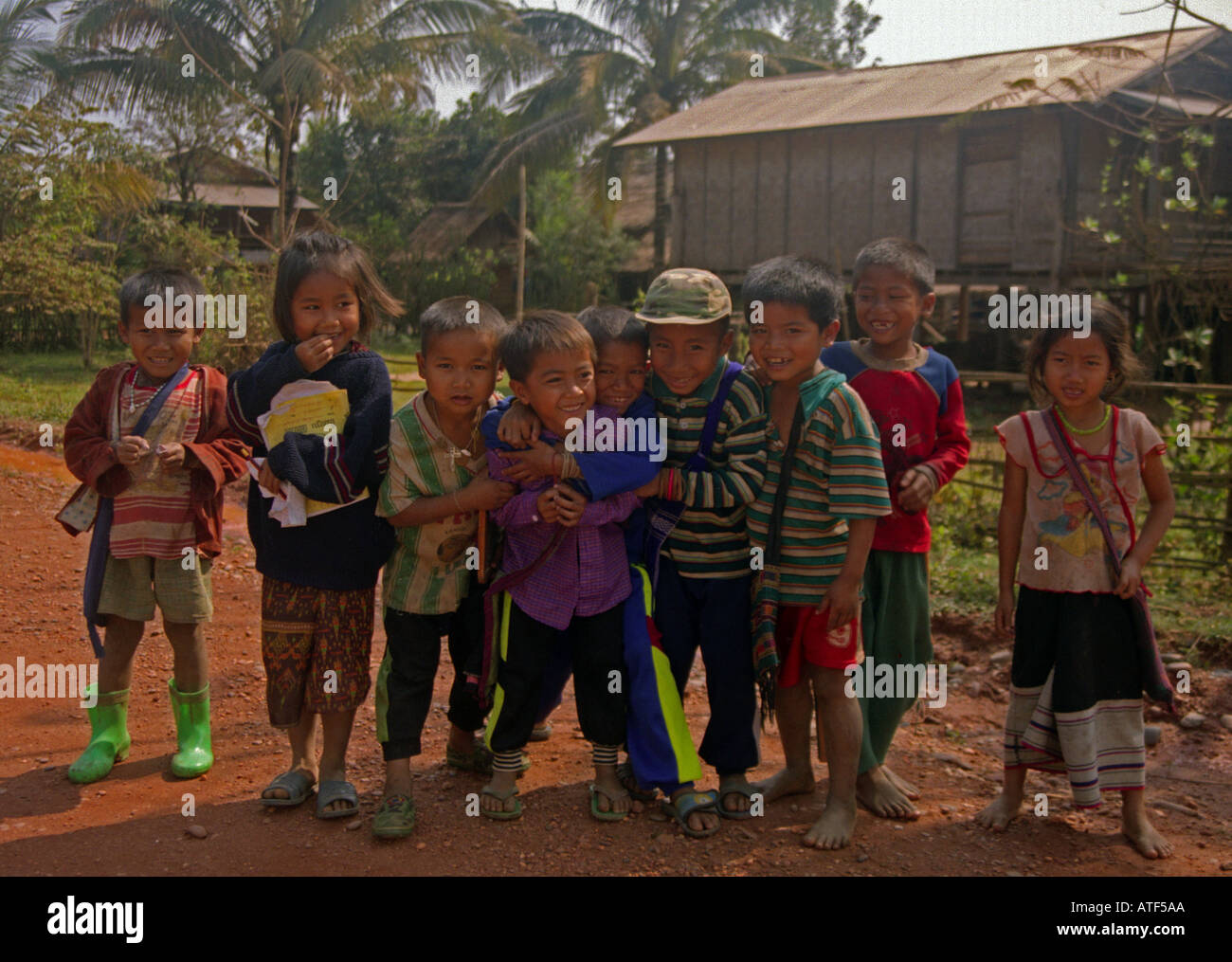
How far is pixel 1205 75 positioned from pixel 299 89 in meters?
13.1

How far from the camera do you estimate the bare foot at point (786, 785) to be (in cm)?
332

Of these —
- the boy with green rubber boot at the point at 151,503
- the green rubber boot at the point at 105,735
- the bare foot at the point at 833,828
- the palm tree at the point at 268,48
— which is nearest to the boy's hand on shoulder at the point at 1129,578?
the bare foot at the point at 833,828

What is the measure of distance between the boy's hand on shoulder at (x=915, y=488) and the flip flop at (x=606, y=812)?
1188mm

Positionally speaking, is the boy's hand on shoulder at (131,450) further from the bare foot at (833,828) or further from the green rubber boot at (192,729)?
the bare foot at (833,828)

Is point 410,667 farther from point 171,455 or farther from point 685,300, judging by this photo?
point 685,300

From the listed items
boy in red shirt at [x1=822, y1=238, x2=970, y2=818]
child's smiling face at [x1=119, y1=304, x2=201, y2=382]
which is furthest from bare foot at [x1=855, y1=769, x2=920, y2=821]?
child's smiling face at [x1=119, y1=304, x2=201, y2=382]

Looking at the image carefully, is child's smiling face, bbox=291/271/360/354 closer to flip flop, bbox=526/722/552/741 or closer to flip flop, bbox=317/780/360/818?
flip flop, bbox=317/780/360/818

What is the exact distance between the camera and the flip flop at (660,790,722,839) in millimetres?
3012

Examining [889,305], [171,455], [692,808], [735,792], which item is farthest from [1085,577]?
[171,455]

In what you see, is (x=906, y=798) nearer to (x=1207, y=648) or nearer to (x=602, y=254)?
(x=1207, y=648)

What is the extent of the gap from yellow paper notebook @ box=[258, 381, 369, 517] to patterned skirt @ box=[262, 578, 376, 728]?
26 cm

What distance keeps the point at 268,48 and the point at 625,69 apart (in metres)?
6.55

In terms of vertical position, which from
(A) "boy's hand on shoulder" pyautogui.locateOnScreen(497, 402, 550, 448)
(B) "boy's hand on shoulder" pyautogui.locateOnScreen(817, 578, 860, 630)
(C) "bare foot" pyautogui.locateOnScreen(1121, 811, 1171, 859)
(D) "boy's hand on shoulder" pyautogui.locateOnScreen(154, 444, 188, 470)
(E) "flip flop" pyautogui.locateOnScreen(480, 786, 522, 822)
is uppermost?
(A) "boy's hand on shoulder" pyautogui.locateOnScreen(497, 402, 550, 448)

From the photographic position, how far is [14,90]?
16.4 meters
